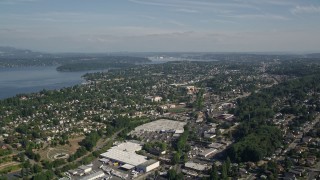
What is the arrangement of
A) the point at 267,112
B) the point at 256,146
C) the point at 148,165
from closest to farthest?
1. the point at 148,165
2. the point at 256,146
3. the point at 267,112

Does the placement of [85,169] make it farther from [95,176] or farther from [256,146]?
[256,146]

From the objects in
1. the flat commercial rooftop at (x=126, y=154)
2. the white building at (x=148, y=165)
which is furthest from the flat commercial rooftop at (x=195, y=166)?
the flat commercial rooftop at (x=126, y=154)

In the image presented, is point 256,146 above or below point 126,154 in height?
above

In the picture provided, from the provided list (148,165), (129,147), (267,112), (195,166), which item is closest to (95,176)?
(148,165)

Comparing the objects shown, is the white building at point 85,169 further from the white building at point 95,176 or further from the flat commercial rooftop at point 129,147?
the flat commercial rooftop at point 129,147

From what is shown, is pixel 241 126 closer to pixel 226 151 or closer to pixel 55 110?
pixel 226 151

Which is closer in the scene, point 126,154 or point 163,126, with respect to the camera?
point 126,154

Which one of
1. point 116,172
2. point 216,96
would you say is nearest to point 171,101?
point 216,96

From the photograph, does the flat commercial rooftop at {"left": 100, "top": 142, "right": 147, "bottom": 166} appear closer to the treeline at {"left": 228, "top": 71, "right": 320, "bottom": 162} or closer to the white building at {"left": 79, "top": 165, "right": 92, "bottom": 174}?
the white building at {"left": 79, "top": 165, "right": 92, "bottom": 174}

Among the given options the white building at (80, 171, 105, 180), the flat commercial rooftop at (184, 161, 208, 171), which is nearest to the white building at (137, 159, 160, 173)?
the flat commercial rooftop at (184, 161, 208, 171)

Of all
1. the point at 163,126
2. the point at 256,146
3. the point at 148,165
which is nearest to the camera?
the point at 148,165
